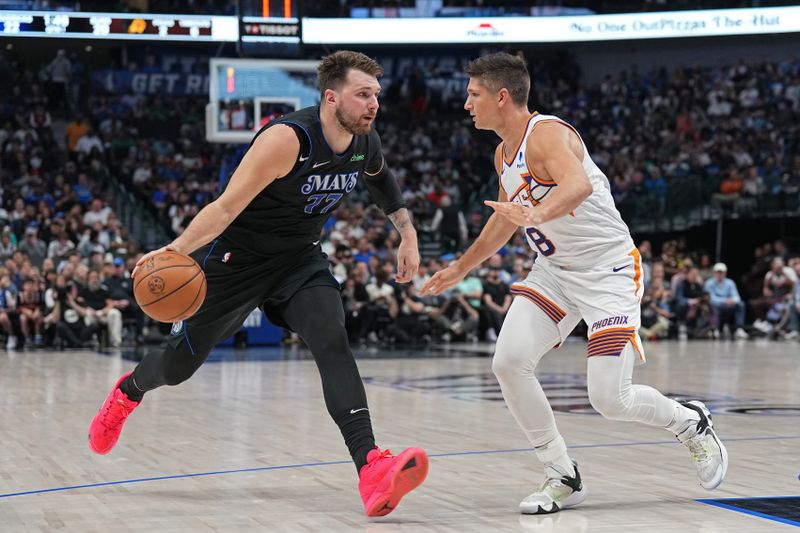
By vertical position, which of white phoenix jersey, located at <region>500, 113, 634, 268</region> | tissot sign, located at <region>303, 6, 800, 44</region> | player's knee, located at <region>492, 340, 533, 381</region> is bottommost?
player's knee, located at <region>492, 340, 533, 381</region>

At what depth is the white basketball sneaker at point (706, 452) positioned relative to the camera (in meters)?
4.87

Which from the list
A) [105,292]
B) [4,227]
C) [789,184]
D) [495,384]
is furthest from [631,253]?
[789,184]

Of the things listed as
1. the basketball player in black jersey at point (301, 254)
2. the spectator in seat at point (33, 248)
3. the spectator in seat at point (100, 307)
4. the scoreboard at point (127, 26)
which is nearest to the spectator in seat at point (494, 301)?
the spectator in seat at point (100, 307)

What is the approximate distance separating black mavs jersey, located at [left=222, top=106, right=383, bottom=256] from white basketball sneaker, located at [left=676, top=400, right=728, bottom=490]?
6.23ft

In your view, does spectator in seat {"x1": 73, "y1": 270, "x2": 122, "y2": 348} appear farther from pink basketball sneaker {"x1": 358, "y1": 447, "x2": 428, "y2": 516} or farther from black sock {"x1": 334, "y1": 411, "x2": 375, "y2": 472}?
pink basketball sneaker {"x1": 358, "y1": 447, "x2": 428, "y2": 516}

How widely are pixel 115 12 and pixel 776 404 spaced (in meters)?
18.3

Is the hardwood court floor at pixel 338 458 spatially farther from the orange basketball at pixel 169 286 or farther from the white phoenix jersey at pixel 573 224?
the white phoenix jersey at pixel 573 224

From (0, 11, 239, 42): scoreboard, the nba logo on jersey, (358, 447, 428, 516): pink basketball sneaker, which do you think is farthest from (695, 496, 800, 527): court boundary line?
(0, 11, 239, 42): scoreboard

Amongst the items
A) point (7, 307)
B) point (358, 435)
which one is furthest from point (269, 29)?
point (358, 435)

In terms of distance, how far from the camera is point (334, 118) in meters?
4.88

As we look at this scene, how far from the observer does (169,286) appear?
4.48 meters

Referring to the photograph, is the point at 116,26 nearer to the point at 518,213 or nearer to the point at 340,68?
the point at 340,68

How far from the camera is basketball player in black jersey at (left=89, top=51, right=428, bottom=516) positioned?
4.51m

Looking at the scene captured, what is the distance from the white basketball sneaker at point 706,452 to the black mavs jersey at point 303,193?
6.23ft
